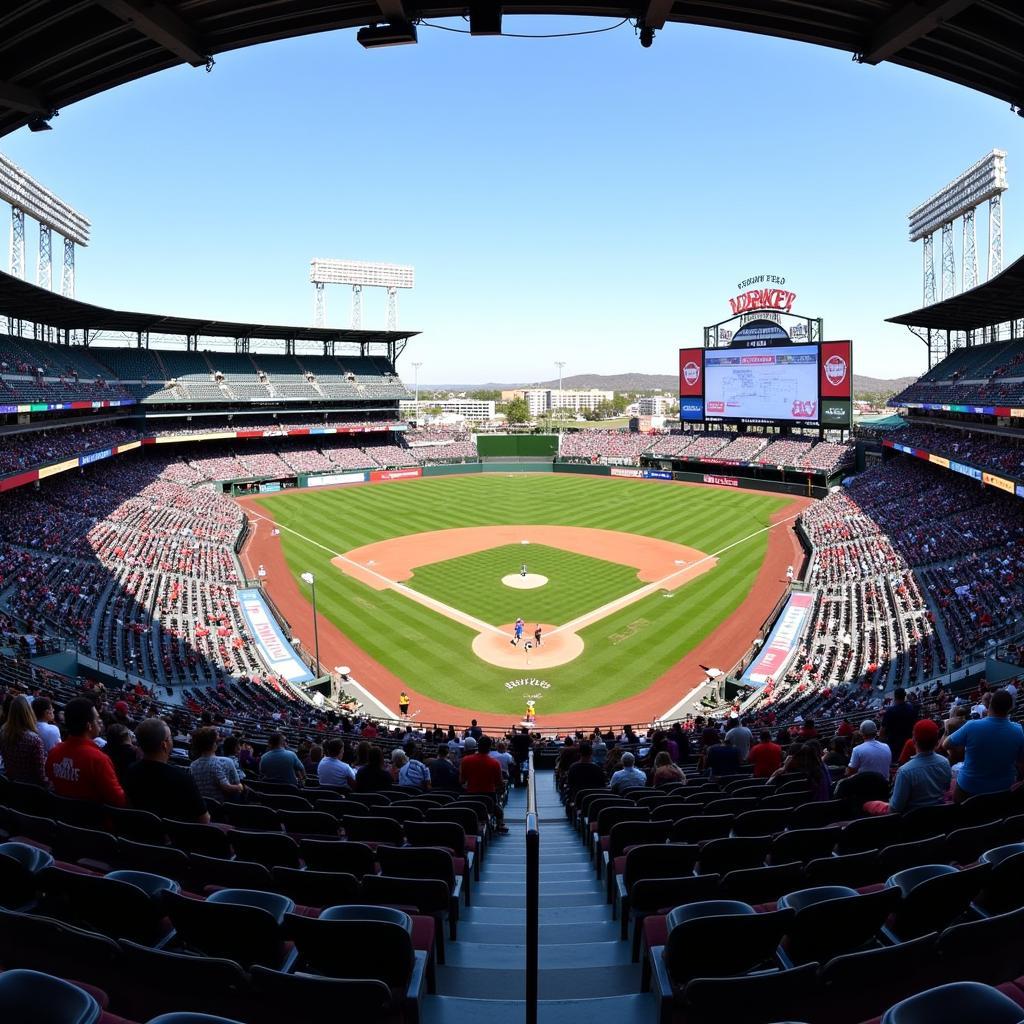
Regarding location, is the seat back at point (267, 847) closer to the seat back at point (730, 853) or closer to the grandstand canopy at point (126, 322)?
the seat back at point (730, 853)

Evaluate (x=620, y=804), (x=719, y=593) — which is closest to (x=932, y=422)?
(x=719, y=593)

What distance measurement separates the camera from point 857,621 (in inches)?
1109

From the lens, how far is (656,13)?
23.3 feet

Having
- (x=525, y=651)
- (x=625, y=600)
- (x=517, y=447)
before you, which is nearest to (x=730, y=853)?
(x=525, y=651)

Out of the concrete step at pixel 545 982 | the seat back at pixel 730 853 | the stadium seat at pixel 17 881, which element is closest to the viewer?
the stadium seat at pixel 17 881

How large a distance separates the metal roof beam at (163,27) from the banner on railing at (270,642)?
68.9 feet

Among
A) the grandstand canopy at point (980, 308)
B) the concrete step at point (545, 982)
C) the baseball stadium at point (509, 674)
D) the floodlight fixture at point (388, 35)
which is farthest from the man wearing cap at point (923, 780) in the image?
the grandstand canopy at point (980, 308)

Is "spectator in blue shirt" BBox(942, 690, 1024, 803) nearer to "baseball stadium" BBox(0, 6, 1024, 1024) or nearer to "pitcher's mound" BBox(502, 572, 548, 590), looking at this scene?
"baseball stadium" BBox(0, 6, 1024, 1024)

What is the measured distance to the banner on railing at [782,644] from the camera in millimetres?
25359

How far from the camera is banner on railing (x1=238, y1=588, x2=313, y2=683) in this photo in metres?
26.0

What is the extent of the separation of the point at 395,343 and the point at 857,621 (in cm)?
7181

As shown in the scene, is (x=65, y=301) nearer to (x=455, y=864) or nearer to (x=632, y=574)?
(x=632, y=574)

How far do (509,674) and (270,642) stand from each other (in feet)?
31.6

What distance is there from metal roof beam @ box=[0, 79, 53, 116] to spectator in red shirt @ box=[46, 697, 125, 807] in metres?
6.99
